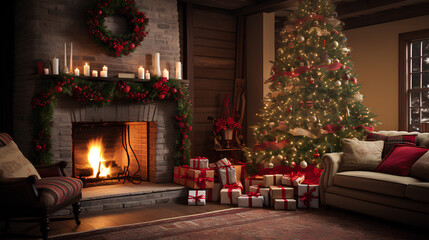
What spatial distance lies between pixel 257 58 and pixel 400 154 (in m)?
3.06

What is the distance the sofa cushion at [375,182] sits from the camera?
3.60 m

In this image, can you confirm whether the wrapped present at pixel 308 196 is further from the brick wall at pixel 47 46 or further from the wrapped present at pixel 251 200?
the brick wall at pixel 47 46

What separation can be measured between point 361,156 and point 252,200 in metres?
1.31

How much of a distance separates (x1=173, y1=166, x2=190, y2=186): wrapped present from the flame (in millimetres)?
915

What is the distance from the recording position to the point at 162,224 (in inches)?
150

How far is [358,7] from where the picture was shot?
6363 millimetres

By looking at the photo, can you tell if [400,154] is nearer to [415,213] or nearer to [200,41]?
[415,213]

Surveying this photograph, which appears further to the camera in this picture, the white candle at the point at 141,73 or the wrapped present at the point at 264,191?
the white candle at the point at 141,73

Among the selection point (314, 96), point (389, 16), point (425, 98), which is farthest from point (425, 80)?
point (314, 96)

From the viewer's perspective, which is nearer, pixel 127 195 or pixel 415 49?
pixel 127 195

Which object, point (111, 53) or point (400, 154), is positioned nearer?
point (400, 154)

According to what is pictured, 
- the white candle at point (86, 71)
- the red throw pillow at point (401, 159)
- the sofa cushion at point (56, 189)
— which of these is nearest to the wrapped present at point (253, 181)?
the red throw pillow at point (401, 159)

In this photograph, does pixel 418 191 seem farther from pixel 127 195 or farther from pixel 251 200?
pixel 127 195

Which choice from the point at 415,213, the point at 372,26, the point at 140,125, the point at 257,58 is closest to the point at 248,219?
the point at 415,213
